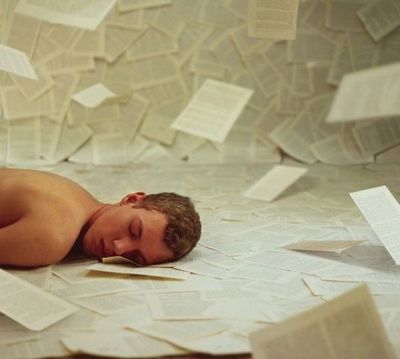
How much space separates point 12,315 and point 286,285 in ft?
1.55

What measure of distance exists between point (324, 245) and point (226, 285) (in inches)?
12.2

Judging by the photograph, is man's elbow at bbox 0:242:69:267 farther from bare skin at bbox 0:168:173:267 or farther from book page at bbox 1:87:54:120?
book page at bbox 1:87:54:120

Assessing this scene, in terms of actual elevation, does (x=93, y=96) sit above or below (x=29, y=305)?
above

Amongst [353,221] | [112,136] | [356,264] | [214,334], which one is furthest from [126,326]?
[112,136]

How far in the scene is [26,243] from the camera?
1.16 metres

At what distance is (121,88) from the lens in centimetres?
234

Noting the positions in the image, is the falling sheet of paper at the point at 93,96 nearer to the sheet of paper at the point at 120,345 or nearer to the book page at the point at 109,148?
the book page at the point at 109,148

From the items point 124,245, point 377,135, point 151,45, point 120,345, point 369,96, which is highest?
point 151,45

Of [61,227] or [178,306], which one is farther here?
[61,227]

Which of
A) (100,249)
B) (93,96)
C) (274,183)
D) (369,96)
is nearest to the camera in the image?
(369,96)

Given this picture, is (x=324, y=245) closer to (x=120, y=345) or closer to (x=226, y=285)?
(x=226, y=285)

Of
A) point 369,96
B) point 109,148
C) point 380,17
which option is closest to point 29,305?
point 369,96

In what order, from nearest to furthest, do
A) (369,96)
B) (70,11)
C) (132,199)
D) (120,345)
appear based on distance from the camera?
(369,96) → (120,345) → (132,199) → (70,11)

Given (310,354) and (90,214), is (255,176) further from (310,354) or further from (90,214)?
(310,354)
